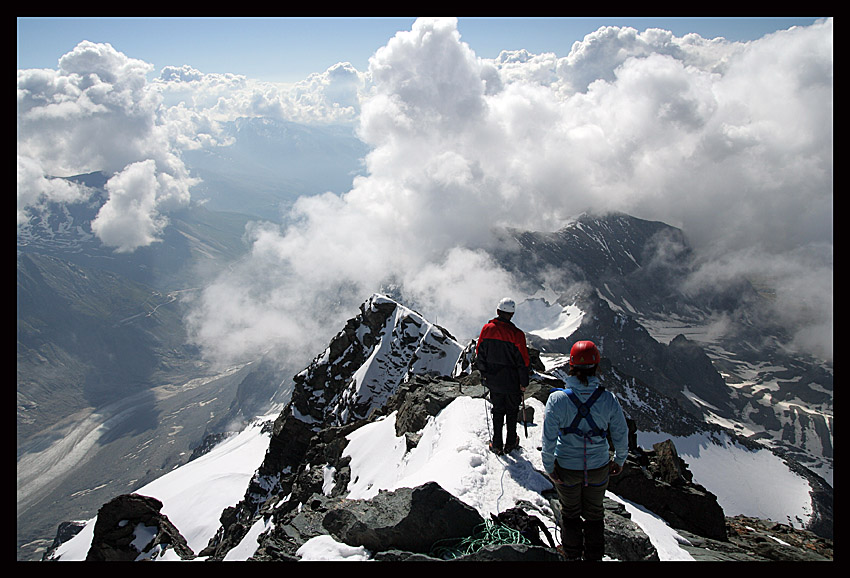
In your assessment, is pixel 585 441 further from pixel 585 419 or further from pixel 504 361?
pixel 504 361

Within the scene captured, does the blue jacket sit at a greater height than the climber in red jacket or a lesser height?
lesser

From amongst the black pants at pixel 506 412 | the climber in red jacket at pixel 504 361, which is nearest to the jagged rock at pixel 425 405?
the black pants at pixel 506 412

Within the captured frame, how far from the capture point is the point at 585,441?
706 cm

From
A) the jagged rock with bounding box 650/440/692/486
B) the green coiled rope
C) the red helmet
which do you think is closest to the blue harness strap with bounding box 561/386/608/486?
the red helmet

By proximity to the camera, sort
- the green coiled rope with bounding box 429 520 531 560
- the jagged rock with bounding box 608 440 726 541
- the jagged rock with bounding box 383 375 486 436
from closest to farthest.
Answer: the green coiled rope with bounding box 429 520 531 560 → the jagged rock with bounding box 608 440 726 541 → the jagged rock with bounding box 383 375 486 436

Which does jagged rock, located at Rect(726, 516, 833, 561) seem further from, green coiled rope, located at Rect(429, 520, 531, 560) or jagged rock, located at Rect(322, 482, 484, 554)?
jagged rock, located at Rect(322, 482, 484, 554)

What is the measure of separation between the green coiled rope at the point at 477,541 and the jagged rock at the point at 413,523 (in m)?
0.10

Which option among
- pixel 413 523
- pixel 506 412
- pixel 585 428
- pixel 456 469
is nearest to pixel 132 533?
pixel 456 469

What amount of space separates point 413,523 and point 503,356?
5.32 m

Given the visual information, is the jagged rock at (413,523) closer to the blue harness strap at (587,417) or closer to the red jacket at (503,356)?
the blue harness strap at (587,417)

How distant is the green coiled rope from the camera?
7512 mm
